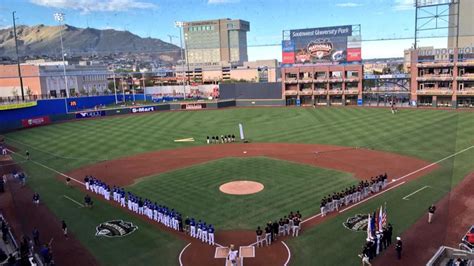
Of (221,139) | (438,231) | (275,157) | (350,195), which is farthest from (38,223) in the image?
(221,139)

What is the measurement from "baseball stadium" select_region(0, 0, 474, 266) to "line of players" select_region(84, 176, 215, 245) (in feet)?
0.25

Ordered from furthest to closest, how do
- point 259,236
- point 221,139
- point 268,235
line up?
1. point 221,139
2. point 268,235
3. point 259,236

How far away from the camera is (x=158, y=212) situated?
22.8 m

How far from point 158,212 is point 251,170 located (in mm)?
12055

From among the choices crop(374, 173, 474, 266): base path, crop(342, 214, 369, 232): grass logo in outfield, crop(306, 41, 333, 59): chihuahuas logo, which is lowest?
crop(374, 173, 474, 266): base path

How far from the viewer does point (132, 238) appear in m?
20.7

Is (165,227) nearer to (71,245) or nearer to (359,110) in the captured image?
(71,245)

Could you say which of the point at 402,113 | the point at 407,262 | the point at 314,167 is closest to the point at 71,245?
the point at 407,262

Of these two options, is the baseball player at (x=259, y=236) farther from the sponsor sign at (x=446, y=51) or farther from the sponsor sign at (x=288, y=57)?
the sponsor sign at (x=288, y=57)

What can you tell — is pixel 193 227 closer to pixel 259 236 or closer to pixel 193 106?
pixel 259 236

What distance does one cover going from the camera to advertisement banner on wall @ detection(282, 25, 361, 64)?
76.2m

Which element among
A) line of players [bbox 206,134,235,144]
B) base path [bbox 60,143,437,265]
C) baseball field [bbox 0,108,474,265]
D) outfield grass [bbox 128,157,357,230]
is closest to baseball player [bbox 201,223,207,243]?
baseball field [bbox 0,108,474,265]

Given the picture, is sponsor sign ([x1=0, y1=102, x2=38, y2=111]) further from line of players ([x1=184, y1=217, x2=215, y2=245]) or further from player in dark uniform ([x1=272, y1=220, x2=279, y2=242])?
player in dark uniform ([x1=272, y1=220, x2=279, y2=242])

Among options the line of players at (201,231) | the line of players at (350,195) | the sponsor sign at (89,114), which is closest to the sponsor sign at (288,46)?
the sponsor sign at (89,114)
